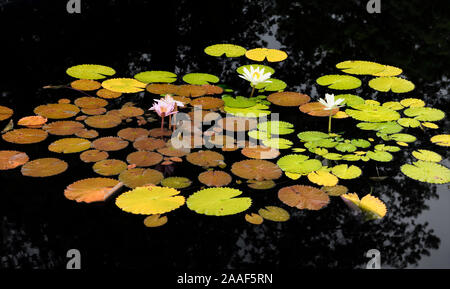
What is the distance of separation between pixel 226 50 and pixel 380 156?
1.72 m

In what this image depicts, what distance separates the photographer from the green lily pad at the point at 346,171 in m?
2.31

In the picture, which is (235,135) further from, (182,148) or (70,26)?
(70,26)

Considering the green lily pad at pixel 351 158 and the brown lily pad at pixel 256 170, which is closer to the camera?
the brown lily pad at pixel 256 170

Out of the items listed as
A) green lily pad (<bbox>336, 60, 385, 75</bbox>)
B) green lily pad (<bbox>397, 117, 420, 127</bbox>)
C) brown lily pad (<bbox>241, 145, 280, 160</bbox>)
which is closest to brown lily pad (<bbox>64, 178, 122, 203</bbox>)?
brown lily pad (<bbox>241, 145, 280, 160</bbox>)

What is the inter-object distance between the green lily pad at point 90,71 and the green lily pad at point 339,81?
4.65 ft

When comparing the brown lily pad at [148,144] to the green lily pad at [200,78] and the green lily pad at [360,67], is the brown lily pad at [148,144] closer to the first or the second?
the green lily pad at [200,78]

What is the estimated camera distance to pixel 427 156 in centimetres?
251

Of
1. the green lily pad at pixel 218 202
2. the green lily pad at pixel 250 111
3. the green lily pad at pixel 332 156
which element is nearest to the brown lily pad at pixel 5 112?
the green lily pad at pixel 250 111

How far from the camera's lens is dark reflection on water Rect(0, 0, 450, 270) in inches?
73.9

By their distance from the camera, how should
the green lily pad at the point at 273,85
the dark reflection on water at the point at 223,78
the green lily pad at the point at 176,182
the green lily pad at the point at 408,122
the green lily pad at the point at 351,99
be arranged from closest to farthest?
the dark reflection on water at the point at 223,78
the green lily pad at the point at 176,182
the green lily pad at the point at 408,122
the green lily pad at the point at 351,99
the green lily pad at the point at 273,85

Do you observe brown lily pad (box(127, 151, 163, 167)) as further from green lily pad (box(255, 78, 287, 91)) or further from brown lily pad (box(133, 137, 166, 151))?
green lily pad (box(255, 78, 287, 91))

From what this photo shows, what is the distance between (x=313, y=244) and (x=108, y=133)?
4.23ft

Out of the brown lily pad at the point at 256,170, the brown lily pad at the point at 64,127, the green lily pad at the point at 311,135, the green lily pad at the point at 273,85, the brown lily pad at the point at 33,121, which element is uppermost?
the green lily pad at the point at 273,85

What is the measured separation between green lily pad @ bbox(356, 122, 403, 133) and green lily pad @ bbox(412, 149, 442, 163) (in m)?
0.23
